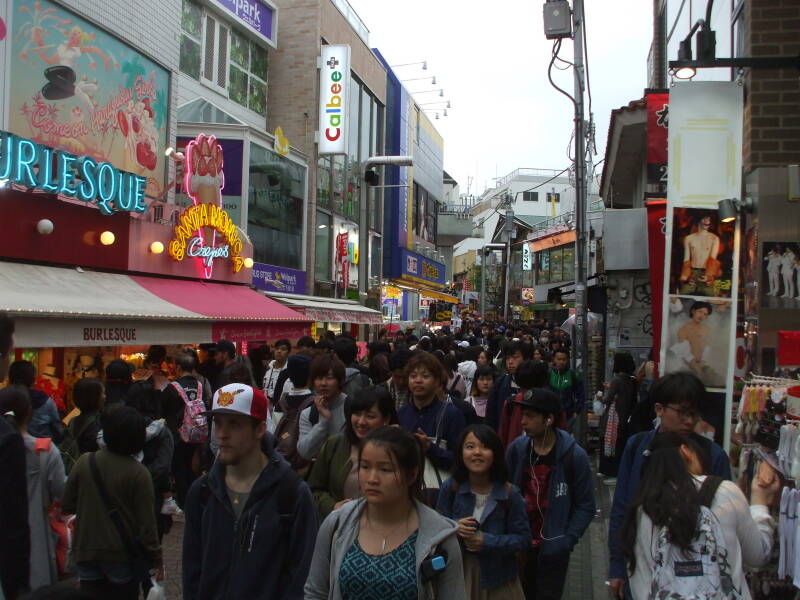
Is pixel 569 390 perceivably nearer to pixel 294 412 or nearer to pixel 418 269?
pixel 294 412

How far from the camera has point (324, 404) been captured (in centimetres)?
537

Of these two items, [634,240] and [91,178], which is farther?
[634,240]

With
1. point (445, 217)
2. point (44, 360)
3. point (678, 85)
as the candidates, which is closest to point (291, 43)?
point (44, 360)

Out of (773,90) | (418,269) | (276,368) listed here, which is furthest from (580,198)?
(418,269)

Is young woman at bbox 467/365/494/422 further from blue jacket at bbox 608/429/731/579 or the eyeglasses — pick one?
the eyeglasses

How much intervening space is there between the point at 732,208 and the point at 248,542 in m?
5.19

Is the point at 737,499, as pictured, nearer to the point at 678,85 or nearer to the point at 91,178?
the point at 678,85

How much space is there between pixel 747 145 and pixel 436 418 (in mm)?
4190

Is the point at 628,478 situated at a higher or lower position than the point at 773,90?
lower

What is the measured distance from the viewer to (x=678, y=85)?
686 centimetres

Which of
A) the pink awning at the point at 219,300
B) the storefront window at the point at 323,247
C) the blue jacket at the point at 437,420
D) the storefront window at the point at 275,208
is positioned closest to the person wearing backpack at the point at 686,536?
the blue jacket at the point at 437,420

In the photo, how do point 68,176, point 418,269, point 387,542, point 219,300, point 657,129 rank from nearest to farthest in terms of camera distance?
point 387,542
point 657,129
point 68,176
point 219,300
point 418,269

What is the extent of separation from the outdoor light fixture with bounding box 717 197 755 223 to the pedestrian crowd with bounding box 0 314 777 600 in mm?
2088

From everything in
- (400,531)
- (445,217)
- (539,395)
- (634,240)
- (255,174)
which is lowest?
(400,531)
